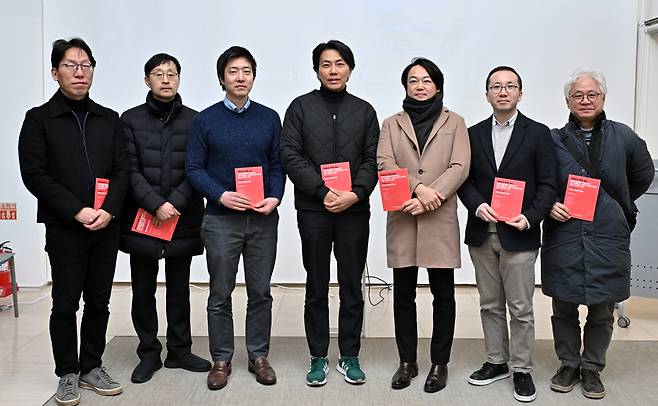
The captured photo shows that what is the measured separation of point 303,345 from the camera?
13.5ft

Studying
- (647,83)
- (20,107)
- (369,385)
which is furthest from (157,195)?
(647,83)

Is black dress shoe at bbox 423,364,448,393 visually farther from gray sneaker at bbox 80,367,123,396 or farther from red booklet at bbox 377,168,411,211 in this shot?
gray sneaker at bbox 80,367,123,396

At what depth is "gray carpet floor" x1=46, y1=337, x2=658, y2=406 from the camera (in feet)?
10.6

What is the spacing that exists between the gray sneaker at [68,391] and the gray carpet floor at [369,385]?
0.07m

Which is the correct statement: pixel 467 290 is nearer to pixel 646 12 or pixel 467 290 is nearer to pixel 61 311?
pixel 646 12

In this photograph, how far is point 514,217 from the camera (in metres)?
3.20

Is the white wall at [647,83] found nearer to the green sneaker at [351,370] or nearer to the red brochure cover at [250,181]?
the green sneaker at [351,370]

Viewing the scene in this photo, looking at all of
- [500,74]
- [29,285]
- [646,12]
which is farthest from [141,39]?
[646,12]

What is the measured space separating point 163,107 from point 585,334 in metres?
2.28

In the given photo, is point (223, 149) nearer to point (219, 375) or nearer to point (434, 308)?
point (219, 375)

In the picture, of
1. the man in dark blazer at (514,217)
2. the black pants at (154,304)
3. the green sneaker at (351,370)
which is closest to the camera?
the man in dark blazer at (514,217)

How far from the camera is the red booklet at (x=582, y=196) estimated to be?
3.19 m

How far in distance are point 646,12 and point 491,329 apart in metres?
3.50

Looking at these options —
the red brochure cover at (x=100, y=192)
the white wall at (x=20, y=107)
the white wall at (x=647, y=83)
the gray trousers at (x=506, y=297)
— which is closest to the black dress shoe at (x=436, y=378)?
the gray trousers at (x=506, y=297)
